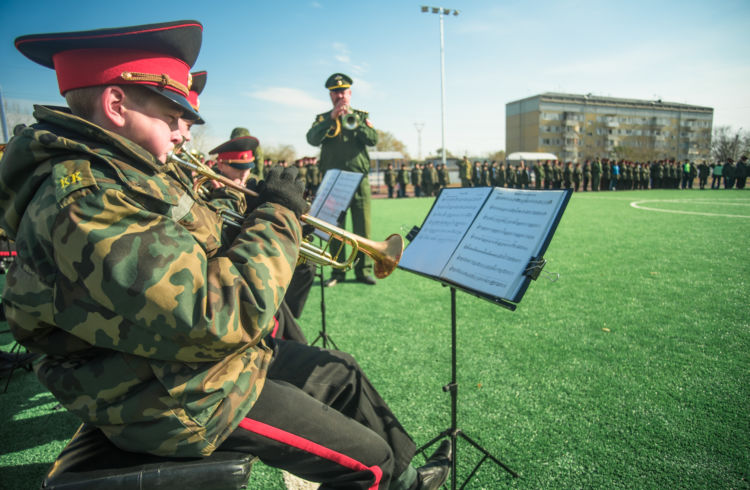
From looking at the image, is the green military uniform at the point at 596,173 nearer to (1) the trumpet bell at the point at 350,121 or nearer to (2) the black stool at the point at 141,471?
(1) the trumpet bell at the point at 350,121

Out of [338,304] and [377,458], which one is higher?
[377,458]

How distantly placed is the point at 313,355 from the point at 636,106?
97.5 metres

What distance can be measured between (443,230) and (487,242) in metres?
0.33

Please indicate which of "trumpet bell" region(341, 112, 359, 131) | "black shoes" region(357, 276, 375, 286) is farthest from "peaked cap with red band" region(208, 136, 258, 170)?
"black shoes" region(357, 276, 375, 286)

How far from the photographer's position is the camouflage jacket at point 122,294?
105cm

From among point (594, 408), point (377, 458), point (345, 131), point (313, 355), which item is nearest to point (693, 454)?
point (594, 408)

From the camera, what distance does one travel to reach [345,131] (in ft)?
17.6

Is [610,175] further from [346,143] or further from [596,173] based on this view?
[346,143]

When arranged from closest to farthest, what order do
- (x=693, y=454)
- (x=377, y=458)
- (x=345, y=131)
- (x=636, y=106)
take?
(x=377, y=458), (x=693, y=454), (x=345, y=131), (x=636, y=106)

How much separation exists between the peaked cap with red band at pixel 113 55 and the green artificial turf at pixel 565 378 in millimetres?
2005

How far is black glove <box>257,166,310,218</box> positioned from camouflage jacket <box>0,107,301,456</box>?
0.30 metres

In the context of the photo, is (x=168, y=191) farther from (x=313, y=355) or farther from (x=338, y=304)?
(x=338, y=304)

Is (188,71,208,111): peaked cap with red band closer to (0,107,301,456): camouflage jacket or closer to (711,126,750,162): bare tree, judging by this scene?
(0,107,301,456): camouflage jacket

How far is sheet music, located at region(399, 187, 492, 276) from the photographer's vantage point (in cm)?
205
